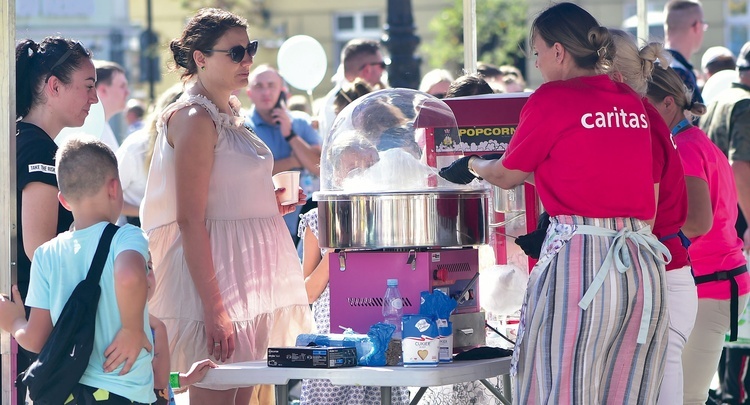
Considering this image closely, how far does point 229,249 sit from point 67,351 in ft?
3.24

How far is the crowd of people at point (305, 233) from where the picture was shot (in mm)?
3344

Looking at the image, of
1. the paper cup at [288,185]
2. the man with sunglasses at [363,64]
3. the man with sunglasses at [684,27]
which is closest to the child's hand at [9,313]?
the paper cup at [288,185]

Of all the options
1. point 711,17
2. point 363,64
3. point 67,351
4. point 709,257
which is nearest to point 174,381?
point 67,351

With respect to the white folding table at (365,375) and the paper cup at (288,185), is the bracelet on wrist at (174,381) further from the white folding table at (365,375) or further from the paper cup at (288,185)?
the paper cup at (288,185)

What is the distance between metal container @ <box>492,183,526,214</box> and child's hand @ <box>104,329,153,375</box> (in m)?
1.80

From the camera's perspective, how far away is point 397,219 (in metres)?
3.76

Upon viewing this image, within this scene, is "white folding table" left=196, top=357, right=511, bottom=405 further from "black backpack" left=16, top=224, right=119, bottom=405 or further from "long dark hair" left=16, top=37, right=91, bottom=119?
"long dark hair" left=16, top=37, right=91, bottom=119

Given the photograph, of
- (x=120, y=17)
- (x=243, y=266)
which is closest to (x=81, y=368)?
(x=243, y=266)

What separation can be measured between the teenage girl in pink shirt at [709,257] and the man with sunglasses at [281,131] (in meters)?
3.33

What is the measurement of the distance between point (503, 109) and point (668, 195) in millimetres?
751

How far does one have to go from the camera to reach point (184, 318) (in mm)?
4004

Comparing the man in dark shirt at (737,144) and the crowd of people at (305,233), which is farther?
the man in dark shirt at (737,144)

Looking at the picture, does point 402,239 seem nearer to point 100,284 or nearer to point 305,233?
point 100,284

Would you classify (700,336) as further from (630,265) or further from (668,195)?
(630,265)
